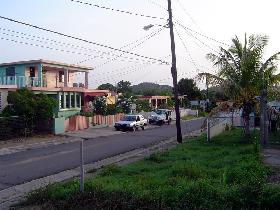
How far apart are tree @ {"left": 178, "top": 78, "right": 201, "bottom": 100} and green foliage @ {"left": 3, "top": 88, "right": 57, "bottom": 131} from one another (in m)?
66.8

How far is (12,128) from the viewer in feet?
101

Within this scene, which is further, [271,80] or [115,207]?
[271,80]

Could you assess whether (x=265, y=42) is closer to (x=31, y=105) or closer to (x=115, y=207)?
(x=31, y=105)

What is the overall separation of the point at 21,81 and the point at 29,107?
9.28 meters

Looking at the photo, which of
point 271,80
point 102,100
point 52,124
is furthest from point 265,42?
point 102,100

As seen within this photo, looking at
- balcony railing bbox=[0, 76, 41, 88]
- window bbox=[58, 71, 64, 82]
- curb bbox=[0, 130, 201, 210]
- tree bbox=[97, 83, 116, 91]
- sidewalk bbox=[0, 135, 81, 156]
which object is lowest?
curb bbox=[0, 130, 201, 210]

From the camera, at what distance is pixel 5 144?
1099 inches

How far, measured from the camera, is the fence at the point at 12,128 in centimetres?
2966

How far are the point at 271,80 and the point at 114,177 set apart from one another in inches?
571

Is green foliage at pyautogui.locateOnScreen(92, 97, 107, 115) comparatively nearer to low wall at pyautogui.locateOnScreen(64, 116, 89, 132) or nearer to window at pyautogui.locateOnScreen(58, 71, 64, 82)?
low wall at pyautogui.locateOnScreen(64, 116, 89, 132)

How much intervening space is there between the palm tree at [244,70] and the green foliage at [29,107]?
1251 cm

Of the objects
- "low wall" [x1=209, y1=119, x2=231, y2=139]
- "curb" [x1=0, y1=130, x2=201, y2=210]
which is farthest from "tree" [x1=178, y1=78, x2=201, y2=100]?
"curb" [x1=0, y1=130, x2=201, y2=210]

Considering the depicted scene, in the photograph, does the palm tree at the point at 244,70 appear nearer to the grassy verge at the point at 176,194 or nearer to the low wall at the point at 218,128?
the low wall at the point at 218,128

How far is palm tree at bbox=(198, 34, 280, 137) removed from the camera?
83.2ft
